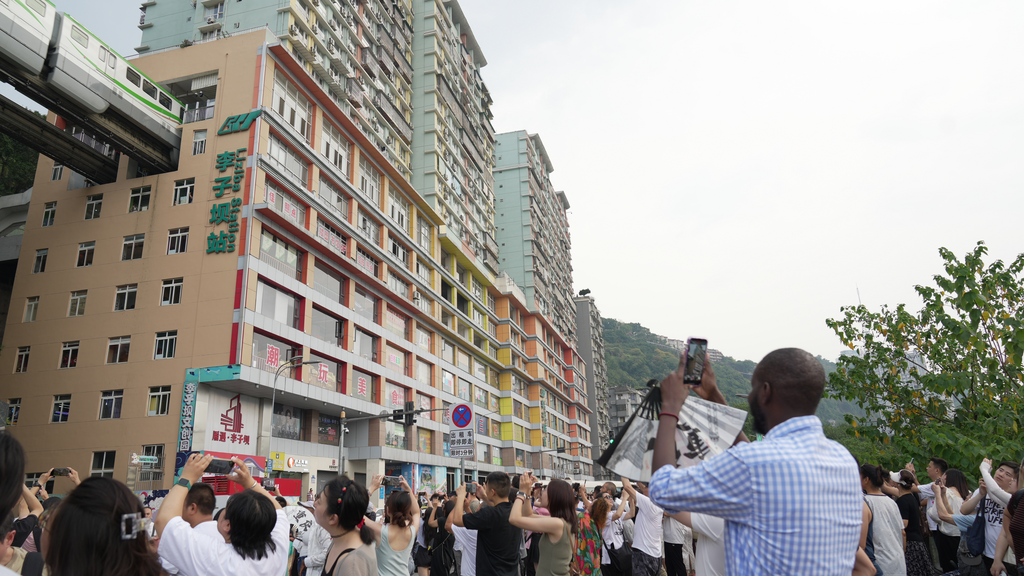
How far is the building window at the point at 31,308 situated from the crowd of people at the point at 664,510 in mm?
30228

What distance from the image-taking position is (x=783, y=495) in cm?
237

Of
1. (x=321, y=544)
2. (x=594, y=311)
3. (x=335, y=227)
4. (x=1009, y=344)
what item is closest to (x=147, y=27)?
(x=335, y=227)

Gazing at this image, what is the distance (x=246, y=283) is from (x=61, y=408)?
32.8 feet

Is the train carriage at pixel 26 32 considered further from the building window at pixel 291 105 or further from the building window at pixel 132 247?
the building window at pixel 291 105

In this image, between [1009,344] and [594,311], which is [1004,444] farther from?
[594,311]

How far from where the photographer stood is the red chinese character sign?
26.2 metres

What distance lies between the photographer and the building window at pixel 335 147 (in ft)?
116

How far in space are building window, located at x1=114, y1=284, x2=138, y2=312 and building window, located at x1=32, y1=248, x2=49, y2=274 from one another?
17.7 ft

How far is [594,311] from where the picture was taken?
99812 mm

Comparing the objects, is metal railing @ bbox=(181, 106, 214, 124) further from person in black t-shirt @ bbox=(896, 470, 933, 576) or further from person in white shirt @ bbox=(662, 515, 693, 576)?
person in black t-shirt @ bbox=(896, 470, 933, 576)

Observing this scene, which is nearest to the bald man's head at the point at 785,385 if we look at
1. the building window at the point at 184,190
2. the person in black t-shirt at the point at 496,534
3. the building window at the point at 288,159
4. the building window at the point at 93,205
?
the person in black t-shirt at the point at 496,534

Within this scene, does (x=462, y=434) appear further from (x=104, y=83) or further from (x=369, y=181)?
→ (x=369, y=181)

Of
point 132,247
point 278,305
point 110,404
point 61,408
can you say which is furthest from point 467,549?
point 132,247

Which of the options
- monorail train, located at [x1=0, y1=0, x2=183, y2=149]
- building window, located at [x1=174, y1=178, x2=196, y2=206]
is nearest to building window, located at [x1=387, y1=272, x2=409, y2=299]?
building window, located at [x1=174, y1=178, x2=196, y2=206]
